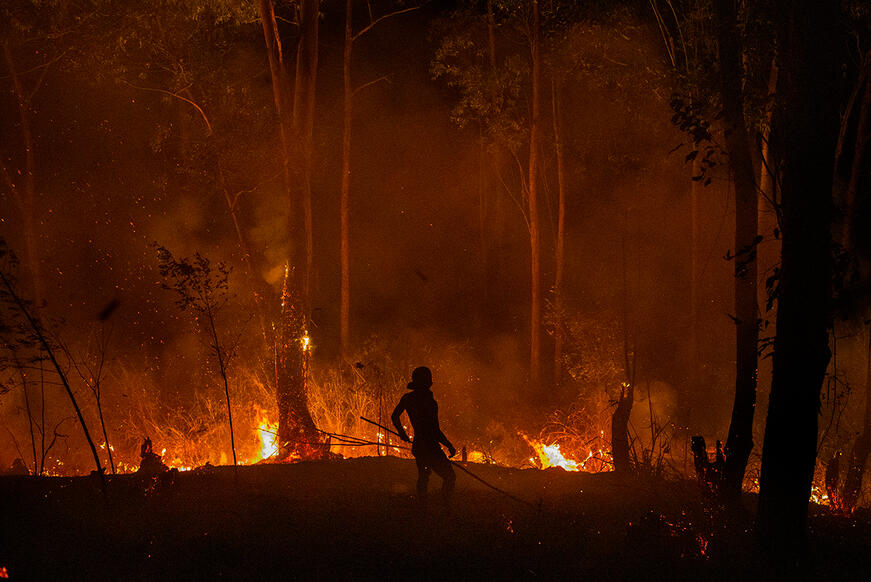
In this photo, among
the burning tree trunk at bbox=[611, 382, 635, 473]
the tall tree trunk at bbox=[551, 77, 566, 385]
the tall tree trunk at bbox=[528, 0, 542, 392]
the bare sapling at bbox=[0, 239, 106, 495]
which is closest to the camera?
the bare sapling at bbox=[0, 239, 106, 495]

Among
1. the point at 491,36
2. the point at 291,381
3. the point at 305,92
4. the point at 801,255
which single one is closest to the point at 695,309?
the point at 491,36

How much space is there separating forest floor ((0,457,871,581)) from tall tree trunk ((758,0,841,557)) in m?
0.85

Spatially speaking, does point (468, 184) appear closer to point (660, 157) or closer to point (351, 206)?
point (351, 206)

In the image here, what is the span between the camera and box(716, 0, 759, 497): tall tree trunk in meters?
8.46

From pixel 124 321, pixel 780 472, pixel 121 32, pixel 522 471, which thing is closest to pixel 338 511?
pixel 522 471

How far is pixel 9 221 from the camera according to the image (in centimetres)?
2244

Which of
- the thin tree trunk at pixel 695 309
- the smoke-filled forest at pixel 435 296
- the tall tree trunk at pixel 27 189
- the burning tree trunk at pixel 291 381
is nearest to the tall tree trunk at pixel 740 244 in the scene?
the smoke-filled forest at pixel 435 296

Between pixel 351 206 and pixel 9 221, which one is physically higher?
pixel 351 206

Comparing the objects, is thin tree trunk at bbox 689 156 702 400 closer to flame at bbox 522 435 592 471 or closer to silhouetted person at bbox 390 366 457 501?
flame at bbox 522 435 592 471

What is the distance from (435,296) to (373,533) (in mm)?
26483

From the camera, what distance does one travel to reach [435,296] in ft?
111

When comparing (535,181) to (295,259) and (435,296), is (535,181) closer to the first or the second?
(295,259)

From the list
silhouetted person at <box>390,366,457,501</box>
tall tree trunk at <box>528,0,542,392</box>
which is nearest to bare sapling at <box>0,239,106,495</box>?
silhouetted person at <box>390,366,457,501</box>

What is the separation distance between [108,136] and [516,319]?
691 inches
